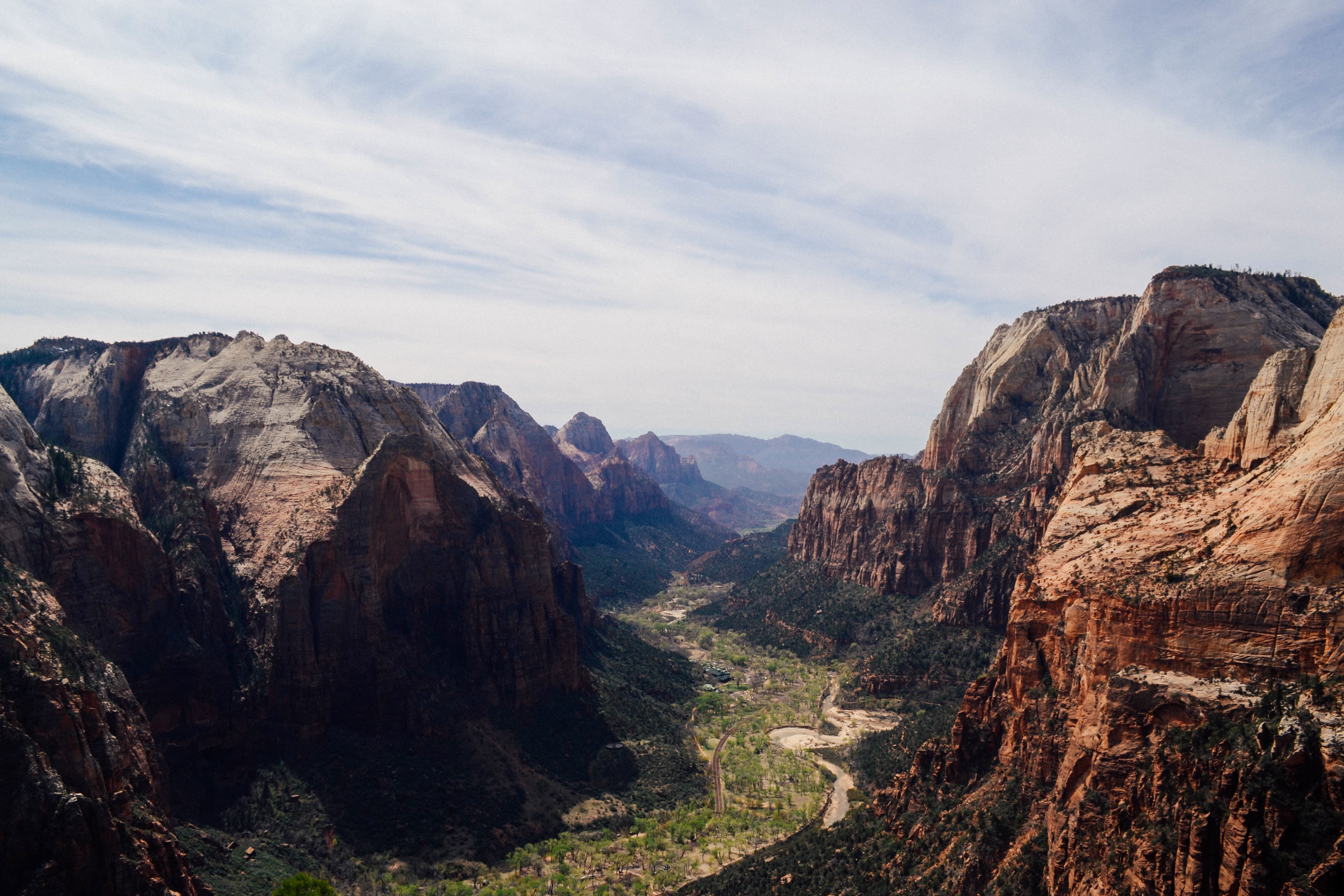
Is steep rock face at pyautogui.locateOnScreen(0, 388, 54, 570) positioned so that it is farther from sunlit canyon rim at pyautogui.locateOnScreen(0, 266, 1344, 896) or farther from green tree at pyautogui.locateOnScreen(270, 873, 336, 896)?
green tree at pyautogui.locateOnScreen(270, 873, 336, 896)

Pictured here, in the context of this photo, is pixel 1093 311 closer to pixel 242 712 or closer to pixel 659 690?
pixel 659 690

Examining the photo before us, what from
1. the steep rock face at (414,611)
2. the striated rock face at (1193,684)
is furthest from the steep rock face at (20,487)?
the striated rock face at (1193,684)

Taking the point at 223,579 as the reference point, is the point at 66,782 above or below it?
below

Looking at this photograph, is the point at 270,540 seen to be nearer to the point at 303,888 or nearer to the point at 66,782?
the point at 303,888

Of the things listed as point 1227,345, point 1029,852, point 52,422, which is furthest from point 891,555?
point 52,422

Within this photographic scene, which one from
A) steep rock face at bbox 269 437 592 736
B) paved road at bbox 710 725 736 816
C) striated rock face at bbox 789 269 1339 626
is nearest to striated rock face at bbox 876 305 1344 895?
striated rock face at bbox 789 269 1339 626

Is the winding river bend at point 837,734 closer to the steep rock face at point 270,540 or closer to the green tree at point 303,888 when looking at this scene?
the steep rock face at point 270,540

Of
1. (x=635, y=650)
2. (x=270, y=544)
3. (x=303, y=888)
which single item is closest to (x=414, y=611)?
(x=270, y=544)
